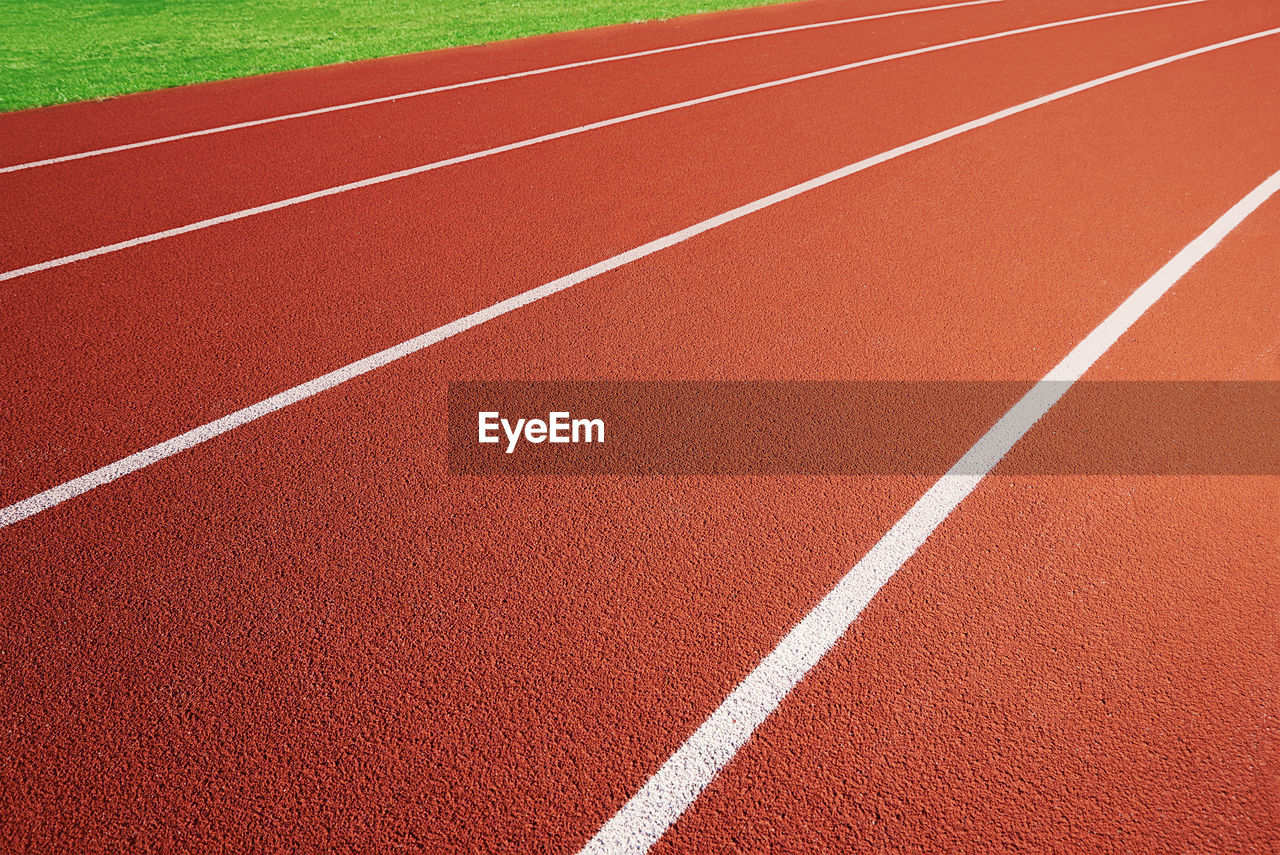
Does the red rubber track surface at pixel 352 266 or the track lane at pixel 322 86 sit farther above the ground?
the track lane at pixel 322 86

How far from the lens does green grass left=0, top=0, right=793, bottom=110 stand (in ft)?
33.8

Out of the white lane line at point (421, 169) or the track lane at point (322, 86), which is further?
the track lane at point (322, 86)

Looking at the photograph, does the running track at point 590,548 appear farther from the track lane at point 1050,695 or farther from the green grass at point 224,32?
the green grass at point 224,32

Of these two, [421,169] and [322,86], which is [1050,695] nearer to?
[421,169]

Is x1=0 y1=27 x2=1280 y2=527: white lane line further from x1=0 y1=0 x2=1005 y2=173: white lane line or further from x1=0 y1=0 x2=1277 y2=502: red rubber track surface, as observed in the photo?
x1=0 y1=0 x2=1005 y2=173: white lane line

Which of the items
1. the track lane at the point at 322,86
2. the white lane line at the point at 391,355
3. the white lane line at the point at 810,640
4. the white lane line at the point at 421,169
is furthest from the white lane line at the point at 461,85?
the white lane line at the point at 810,640

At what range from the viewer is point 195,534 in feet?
11.3

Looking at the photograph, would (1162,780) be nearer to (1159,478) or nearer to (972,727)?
(972,727)

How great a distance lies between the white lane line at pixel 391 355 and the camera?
3646 mm

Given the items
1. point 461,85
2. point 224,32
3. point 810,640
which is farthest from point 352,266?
point 224,32

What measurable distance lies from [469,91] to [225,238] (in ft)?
14.6

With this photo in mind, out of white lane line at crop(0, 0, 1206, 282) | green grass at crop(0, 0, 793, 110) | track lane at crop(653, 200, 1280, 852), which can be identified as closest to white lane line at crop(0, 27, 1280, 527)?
white lane line at crop(0, 0, 1206, 282)

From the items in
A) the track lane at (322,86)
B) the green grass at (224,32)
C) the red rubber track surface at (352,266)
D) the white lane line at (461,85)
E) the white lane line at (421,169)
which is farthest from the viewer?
the green grass at (224,32)

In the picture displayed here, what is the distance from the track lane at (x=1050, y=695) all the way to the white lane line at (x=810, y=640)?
53mm
